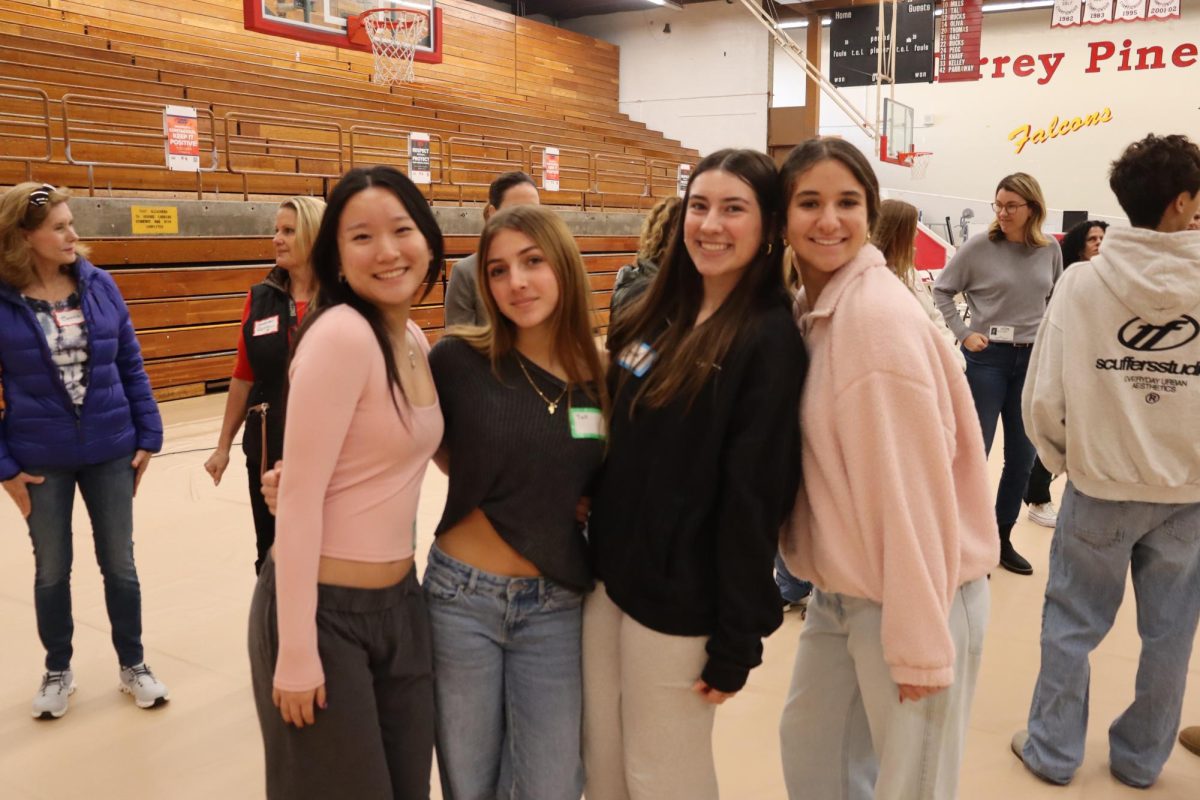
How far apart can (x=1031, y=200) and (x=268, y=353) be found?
306 cm

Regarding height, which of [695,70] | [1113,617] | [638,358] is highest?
[695,70]

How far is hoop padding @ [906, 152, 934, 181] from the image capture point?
15827 mm

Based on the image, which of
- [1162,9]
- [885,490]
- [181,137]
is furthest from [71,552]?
[1162,9]

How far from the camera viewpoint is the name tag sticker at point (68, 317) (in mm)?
2746

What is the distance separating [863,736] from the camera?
190cm

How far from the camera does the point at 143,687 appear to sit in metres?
2.90

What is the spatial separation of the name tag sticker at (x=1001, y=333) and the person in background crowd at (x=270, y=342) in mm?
2833

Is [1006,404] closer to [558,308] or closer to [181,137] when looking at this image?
[558,308]

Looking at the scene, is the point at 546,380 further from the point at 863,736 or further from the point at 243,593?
the point at 243,593

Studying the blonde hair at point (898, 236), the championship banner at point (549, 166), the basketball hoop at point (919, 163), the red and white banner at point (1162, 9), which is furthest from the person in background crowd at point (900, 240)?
the basketball hoop at point (919, 163)

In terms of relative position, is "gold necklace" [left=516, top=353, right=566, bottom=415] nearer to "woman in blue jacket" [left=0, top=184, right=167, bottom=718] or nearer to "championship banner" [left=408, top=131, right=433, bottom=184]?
"woman in blue jacket" [left=0, top=184, right=167, bottom=718]

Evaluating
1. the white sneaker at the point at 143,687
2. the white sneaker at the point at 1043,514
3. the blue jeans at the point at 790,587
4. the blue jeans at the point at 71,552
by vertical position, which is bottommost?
the white sneaker at the point at 143,687

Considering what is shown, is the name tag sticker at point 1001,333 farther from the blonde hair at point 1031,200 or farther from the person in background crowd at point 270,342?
the person in background crowd at point 270,342

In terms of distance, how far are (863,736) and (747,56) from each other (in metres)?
16.7
